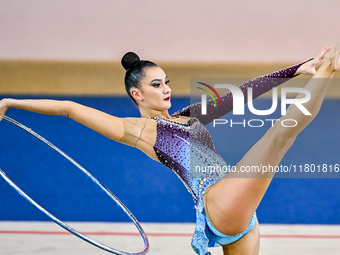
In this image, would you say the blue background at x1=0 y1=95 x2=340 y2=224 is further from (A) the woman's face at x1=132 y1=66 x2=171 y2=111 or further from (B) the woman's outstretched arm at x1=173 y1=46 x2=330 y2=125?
(A) the woman's face at x1=132 y1=66 x2=171 y2=111

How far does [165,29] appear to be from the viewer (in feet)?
10.1

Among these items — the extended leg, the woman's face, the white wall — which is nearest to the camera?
the extended leg

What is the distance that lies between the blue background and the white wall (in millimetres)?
495

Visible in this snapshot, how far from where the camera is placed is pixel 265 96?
3197 millimetres

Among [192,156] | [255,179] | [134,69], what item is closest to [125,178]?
[134,69]

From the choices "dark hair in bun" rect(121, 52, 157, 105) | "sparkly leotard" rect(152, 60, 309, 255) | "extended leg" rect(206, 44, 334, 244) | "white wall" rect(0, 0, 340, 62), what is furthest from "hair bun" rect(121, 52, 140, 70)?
"white wall" rect(0, 0, 340, 62)

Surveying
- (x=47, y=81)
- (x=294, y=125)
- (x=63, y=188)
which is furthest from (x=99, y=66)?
(x=294, y=125)

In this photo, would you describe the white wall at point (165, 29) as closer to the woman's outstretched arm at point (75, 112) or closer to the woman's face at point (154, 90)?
the woman's face at point (154, 90)

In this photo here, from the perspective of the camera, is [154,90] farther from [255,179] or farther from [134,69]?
[255,179]

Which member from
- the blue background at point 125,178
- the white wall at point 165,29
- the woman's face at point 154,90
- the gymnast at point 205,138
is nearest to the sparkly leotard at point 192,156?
the gymnast at point 205,138

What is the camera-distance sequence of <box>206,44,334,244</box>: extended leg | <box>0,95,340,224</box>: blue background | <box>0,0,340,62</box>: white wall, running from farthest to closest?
1. <box>0,95,340,224</box>: blue background
2. <box>0,0,340,62</box>: white wall
3. <box>206,44,334,244</box>: extended leg

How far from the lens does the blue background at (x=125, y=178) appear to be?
3.23 metres

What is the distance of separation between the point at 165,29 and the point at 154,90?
1.64 metres

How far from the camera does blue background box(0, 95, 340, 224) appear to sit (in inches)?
127
